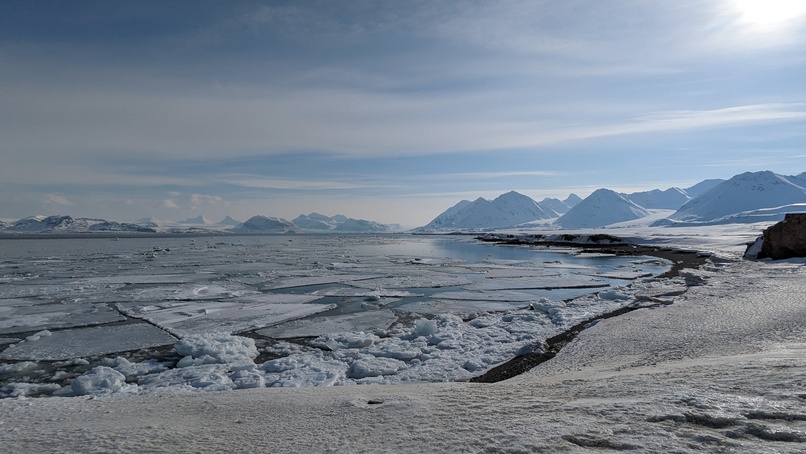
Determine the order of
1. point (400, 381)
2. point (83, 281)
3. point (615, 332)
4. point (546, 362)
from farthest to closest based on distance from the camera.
Result: point (83, 281) → point (615, 332) → point (546, 362) → point (400, 381)

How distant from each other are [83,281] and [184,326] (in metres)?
11.3

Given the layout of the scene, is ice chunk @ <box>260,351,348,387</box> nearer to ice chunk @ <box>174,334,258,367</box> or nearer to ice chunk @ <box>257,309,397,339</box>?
ice chunk @ <box>174,334,258,367</box>

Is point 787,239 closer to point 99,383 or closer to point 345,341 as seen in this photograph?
point 345,341

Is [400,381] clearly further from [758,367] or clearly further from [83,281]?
[83,281]

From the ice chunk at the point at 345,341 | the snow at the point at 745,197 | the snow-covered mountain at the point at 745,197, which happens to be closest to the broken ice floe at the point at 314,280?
the ice chunk at the point at 345,341

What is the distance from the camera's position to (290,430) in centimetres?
346

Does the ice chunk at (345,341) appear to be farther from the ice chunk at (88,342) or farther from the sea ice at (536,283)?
the sea ice at (536,283)

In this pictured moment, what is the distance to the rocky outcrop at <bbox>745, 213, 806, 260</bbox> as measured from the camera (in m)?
20.1

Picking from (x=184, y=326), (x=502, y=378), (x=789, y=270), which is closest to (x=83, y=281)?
(x=184, y=326)

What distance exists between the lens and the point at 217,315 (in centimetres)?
1081

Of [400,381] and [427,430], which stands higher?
[427,430]

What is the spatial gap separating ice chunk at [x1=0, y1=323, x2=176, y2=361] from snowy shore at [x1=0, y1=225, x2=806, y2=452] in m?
3.50

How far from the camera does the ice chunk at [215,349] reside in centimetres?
704

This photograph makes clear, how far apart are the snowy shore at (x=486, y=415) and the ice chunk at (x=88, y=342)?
11.5 ft
